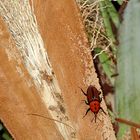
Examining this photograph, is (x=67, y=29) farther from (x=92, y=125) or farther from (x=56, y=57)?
(x=92, y=125)

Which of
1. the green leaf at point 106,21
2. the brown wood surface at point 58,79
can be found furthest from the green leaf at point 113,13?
the brown wood surface at point 58,79

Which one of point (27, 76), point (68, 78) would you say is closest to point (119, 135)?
point (68, 78)

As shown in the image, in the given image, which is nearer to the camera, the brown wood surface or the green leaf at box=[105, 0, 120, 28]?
the brown wood surface

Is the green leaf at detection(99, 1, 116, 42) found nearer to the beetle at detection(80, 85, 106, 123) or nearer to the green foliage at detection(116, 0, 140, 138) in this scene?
the green foliage at detection(116, 0, 140, 138)

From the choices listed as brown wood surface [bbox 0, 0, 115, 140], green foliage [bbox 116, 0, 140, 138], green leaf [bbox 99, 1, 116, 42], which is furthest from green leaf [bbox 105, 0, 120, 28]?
brown wood surface [bbox 0, 0, 115, 140]

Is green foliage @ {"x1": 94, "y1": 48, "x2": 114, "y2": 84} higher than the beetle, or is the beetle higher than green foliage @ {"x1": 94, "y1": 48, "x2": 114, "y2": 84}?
the beetle

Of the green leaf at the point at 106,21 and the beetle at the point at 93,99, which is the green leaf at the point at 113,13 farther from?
the beetle at the point at 93,99

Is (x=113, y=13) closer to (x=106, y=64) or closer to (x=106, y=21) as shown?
(x=106, y=21)
